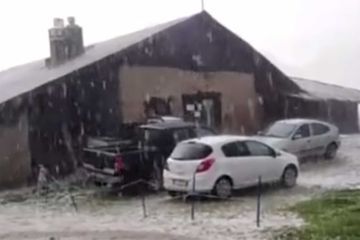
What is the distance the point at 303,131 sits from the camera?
70.3 feet

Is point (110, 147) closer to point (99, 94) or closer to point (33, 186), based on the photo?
point (33, 186)

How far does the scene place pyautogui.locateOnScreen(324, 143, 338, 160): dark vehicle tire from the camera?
22.2m

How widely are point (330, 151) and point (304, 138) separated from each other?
58.3 inches

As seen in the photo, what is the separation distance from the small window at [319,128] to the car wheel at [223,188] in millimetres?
Answer: 6655

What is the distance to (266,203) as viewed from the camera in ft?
48.3

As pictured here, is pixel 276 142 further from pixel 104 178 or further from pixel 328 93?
pixel 328 93

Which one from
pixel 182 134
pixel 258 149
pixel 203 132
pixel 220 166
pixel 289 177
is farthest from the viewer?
pixel 203 132

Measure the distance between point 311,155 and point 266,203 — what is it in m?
7.34

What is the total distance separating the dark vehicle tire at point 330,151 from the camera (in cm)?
2222

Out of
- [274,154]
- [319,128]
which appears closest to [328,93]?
[319,128]

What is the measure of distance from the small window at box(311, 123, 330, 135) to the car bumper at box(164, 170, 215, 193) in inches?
282

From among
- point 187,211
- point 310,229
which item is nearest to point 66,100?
point 187,211

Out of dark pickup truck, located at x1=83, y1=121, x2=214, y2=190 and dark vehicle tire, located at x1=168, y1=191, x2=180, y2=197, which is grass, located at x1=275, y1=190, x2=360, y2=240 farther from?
dark pickup truck, located at x1=83, y1=121, x2=214, y2=190

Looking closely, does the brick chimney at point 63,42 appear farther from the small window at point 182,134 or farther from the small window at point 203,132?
the small window at point 182,134
